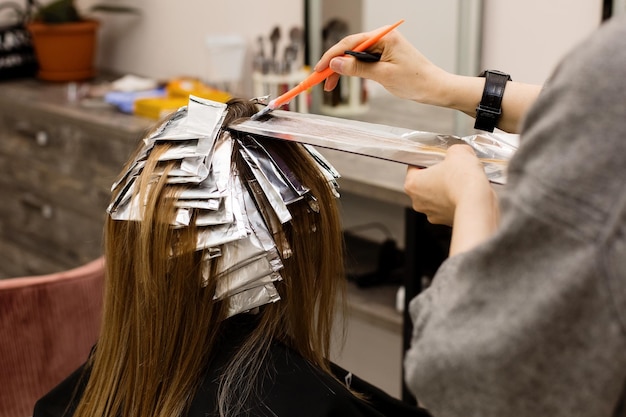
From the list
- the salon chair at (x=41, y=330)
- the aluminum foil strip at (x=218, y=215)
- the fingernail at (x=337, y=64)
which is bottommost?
the salon chair at (x=41, y=330)

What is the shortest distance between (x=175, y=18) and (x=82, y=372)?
2.16 metres

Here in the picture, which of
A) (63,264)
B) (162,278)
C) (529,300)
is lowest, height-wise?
(63,264)

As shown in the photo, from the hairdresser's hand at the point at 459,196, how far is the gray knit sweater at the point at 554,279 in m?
0.08

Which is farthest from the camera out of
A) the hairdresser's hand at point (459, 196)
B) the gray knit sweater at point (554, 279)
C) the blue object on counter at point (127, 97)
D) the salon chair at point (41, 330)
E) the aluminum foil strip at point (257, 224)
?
the blue object on counter at point (127, 97)

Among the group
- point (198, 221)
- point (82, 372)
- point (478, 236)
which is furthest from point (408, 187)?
point (82, 372)

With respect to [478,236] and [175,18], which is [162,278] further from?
[175,18]

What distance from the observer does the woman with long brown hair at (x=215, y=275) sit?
3.36 ft

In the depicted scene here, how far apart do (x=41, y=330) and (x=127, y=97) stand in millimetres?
1237

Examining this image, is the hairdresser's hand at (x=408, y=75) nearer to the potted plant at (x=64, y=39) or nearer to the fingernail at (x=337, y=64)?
the fingernail at (x=337, y=64)

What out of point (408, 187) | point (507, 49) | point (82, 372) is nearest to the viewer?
point (408, 187)

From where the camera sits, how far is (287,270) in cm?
111

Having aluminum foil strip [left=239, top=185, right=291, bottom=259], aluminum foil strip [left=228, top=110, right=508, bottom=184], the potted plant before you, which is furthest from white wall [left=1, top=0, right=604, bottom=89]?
aluminum foil strip [left=239, top=185, right=291, bottom=259]

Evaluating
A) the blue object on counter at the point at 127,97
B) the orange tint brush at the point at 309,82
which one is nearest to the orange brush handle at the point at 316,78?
the orange tint brush at the point at 309,82

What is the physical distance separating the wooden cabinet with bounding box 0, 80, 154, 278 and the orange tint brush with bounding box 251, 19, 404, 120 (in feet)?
4.99
